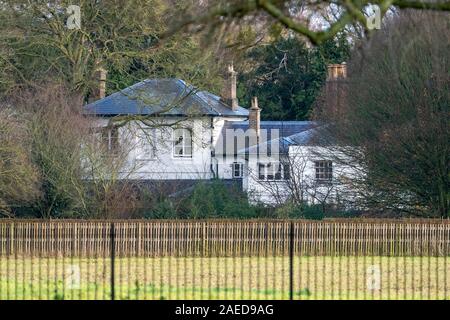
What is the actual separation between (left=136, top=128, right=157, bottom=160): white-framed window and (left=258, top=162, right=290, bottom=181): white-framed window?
198 inches

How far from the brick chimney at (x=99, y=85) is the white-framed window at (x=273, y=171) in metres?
8.14

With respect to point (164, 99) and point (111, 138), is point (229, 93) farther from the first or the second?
point (111, 138)

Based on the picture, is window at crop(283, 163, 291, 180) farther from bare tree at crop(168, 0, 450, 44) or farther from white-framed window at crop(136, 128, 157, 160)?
bare tree at crop(168, 0, 450, 44)

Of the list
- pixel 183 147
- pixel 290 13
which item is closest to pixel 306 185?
pixel 183 147

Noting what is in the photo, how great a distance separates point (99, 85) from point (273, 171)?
871cm

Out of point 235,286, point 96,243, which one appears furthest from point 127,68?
point 235,286

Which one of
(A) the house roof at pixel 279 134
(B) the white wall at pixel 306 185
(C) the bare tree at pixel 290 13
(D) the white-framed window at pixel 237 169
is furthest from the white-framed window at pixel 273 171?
(C) the bare tree at pixel 290 13

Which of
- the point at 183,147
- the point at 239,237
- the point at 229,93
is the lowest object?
the point at 239,237

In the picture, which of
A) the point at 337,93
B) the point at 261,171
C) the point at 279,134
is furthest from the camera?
the point at 279,134

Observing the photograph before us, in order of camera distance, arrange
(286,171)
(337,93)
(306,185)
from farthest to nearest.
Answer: (286,171) < (306,185) < (337,93)

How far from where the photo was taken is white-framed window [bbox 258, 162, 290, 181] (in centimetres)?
4006

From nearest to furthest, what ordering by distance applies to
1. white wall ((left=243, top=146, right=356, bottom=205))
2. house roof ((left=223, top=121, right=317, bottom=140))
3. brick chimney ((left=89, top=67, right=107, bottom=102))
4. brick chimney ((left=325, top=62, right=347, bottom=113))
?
1. brick chimney ((left=325, top=62, right=347, bottom=113))
2. white wall ((left=243, top=146, right=356, bottom=205))
3. brick chimney ((left=89, top=67, right=107, bottom=102))
4. house roof ((left=223, top=121, right=317, bottom=140))

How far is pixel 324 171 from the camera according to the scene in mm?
38000

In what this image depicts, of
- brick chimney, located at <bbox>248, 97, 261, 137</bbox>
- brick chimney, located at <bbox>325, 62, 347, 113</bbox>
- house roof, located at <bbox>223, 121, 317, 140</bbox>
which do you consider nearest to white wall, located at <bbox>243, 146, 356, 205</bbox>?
brick chimney, located at <bbox>325, 62, 347, 113</bbox>
